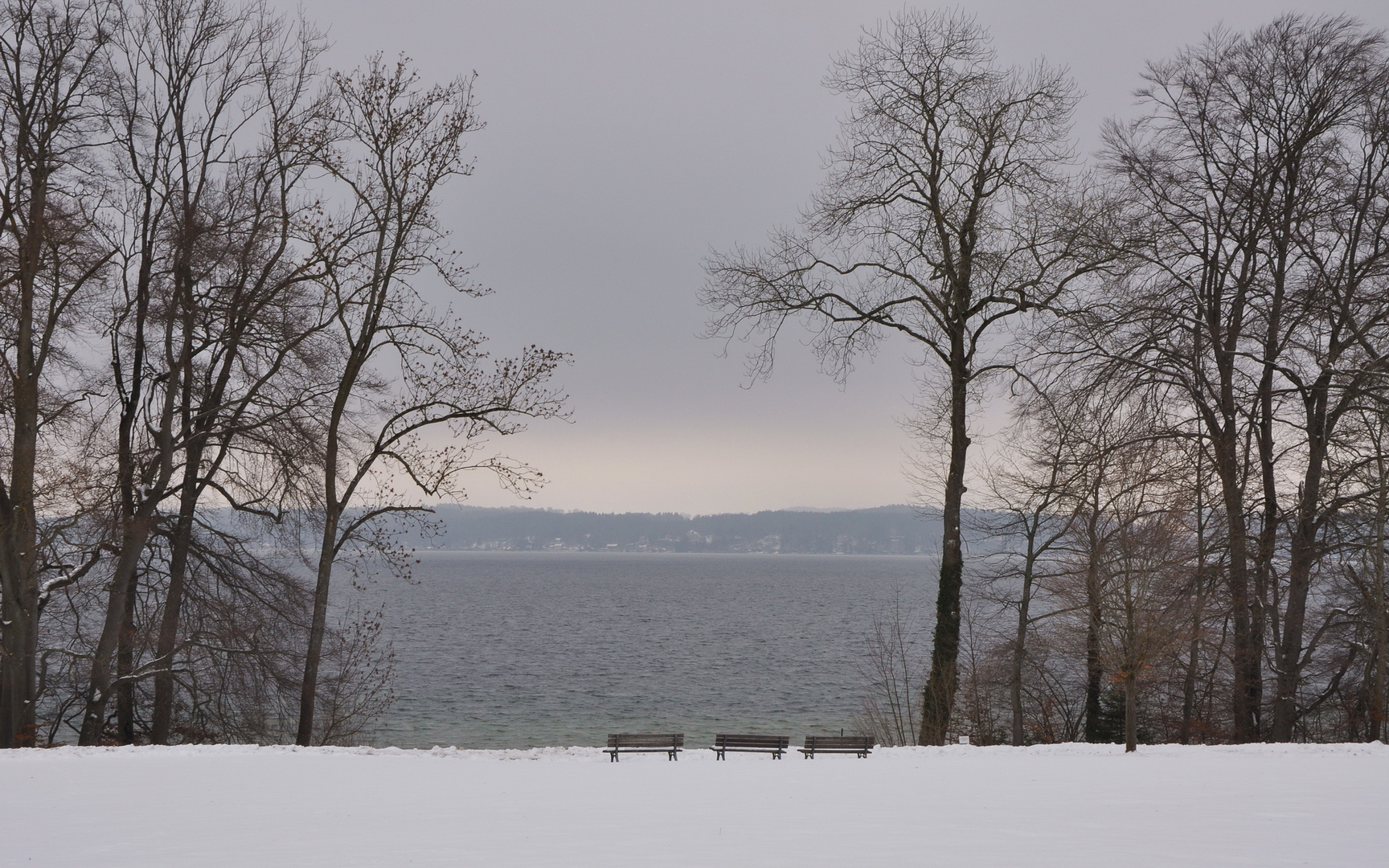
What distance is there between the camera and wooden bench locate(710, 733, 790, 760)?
1712 centimetres

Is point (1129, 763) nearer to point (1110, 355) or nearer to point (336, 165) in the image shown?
point (1110, 355)

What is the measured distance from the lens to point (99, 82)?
19094 mm

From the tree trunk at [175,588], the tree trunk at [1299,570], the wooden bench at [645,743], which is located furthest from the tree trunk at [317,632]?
the tree trunk at [1299,570]

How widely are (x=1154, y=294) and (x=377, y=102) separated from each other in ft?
56.2

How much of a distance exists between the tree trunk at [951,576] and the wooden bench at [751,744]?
3.81 m

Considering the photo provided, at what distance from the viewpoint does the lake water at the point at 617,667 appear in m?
33.6

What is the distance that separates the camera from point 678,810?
1030 centimetres

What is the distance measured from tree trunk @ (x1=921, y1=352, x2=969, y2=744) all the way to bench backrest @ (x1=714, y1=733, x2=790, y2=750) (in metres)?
3.79

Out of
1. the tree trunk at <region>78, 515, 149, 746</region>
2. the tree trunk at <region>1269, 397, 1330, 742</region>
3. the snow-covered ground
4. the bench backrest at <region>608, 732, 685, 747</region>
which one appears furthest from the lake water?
the snow-covered ground

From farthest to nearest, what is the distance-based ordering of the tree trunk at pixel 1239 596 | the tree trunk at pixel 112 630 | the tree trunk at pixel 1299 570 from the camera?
the tree trunk at pixel 1239 596 → the tree trunk at pixel 1299 570 → the tree trunk at pixel 112 630

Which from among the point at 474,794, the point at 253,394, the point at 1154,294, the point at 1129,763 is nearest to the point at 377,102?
the point at 253,394

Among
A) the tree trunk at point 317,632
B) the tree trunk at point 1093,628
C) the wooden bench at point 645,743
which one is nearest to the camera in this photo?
the wooden bench at point 645,743

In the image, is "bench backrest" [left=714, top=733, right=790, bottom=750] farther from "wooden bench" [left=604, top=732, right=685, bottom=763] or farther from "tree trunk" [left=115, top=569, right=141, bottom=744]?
"tree trunk" [left=115, top=569, right=141, bottom=744]

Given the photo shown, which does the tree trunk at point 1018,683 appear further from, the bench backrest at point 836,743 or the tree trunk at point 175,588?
the tree trunk at point 175,588
